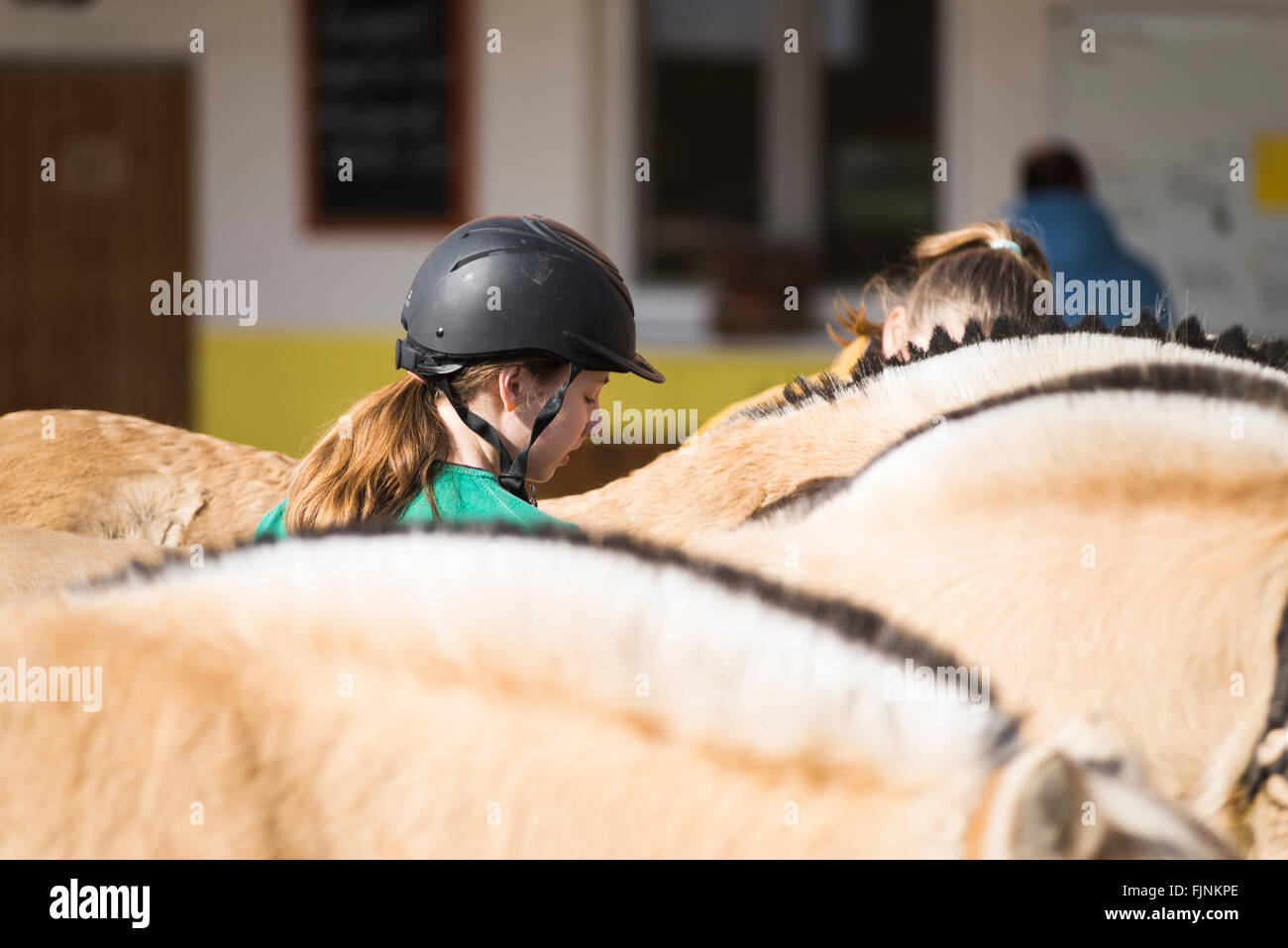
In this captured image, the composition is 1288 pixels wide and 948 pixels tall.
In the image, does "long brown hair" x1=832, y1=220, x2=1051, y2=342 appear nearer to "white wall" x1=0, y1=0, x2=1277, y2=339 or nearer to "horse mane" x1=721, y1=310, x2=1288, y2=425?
"horse mane" x1=721, y1=310, x2=1288, y2=425

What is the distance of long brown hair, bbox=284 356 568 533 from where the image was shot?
63.0 inches

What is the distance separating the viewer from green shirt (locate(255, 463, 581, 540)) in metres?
1.60

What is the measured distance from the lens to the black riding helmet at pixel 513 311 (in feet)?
5.62

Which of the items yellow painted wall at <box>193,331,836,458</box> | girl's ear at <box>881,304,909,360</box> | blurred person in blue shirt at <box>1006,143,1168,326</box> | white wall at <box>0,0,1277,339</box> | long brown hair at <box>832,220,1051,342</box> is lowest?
yellow painted wall at <box>193,331,836,458</box>

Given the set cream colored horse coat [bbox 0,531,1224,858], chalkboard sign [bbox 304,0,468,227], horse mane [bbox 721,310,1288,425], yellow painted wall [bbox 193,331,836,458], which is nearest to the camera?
cream colored horse coat [bbox 0,531,1224,858]

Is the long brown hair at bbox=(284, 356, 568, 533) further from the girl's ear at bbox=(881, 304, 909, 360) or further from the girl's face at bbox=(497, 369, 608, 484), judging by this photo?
the girl's ear at bbox=(881, 304, 909, 360)

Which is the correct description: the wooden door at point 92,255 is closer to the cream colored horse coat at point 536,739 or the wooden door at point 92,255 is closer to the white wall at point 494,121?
the white wall at point 494,121

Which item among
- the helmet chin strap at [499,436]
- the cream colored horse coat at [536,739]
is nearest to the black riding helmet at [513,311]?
the helmet chin strap at [499,436]

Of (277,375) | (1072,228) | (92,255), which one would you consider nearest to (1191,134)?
(1072,228)

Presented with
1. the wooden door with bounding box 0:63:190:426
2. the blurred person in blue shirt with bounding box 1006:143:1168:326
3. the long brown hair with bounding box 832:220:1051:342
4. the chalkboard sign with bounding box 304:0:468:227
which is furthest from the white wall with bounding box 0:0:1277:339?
the long brown hair with bounding box 832:220:1051:342

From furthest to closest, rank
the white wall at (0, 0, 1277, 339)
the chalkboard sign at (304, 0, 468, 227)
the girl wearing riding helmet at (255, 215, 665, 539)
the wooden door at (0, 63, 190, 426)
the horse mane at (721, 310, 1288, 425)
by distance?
the wooden door at (0, 63, 190, 426), the chalkboard sign at (304, 0, 468, 227), the white wall at (0, 0, 1277, 339), the girl wearing riding helmet at (255, 215, 665, 539), the horse mane at (721, 310, 1288, 425)

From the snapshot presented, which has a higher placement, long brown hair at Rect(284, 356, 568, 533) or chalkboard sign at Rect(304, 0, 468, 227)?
chalkboard sign at Rect(304, 0, 468, 227)

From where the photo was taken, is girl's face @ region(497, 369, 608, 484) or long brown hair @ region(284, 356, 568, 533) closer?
long brown hair @ region(284, 356, 568, 533)

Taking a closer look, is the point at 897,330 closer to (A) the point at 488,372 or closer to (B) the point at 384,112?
(A) the point at 488,372
